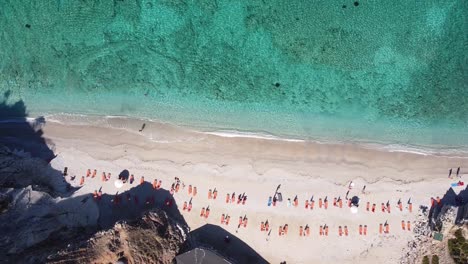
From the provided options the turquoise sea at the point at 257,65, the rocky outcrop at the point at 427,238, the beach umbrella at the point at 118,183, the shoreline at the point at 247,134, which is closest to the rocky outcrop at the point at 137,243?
the beach umbrella at the point at 118,183

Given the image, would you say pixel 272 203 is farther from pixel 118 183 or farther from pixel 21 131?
pixel 21 131

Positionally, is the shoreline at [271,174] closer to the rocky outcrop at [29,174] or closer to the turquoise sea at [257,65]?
the rocky outcrop at [29,174]

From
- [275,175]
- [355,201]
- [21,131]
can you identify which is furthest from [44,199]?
[355,201]

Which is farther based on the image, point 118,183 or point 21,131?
point 21,131

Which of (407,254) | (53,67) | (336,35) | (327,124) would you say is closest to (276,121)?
(327,124)

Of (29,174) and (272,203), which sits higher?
(29,174)

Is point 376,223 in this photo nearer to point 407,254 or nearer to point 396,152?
point 407,254

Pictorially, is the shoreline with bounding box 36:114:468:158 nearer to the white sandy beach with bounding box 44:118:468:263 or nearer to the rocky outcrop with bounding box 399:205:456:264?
the white sandy beach with bounding box 44:118:468:263
